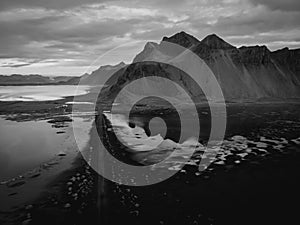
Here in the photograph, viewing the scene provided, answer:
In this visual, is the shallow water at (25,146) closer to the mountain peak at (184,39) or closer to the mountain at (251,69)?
the mountain at (251,69)

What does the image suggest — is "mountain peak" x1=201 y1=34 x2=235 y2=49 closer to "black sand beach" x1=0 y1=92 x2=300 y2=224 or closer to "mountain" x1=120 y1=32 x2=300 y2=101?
"mountain" x1=120 y1=32 x2=300 y2=101

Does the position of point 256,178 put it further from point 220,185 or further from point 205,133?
point 205,133

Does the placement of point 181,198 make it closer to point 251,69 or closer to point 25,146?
point 25,146

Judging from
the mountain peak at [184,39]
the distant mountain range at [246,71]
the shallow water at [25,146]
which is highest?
the mountain peak at [184,39]

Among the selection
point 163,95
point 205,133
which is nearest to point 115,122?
point 205,133

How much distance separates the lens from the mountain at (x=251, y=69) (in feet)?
321

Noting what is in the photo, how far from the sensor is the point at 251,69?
352ft

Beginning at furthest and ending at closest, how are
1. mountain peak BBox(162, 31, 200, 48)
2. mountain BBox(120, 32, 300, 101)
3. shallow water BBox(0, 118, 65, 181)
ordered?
mountain peak BBox(162, 31, 200, 48) < mountain BBox(120, 32, 300, 101) < shallow water BBox(0, 118, 65, 181)

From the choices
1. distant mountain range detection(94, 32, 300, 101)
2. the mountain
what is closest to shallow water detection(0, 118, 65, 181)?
distant mountain range detection(94, 32, 300, 101)

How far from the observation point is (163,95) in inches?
3460

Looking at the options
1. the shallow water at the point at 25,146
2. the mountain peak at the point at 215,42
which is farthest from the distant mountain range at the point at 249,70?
the shallow water at the point at 25,146

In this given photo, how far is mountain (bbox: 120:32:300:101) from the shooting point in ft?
321

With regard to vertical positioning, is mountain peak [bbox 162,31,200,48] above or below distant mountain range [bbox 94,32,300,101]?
above

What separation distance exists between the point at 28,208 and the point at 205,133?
2437 cm
